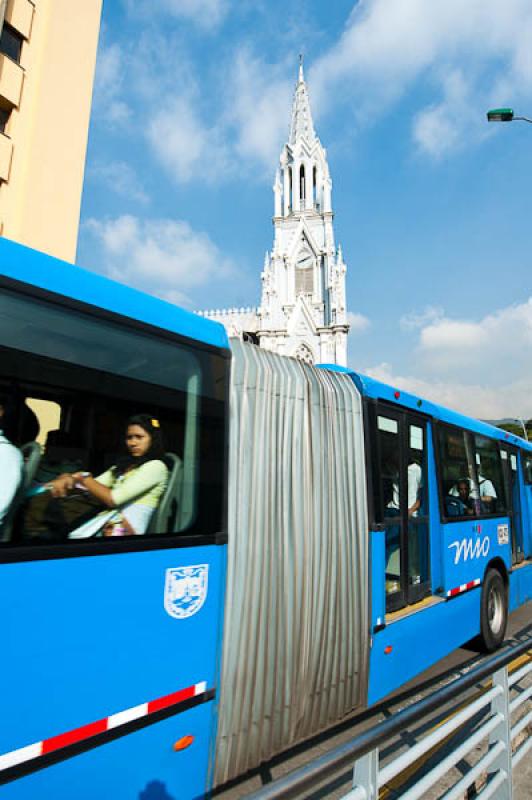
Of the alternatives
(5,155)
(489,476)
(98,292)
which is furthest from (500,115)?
(5,155)

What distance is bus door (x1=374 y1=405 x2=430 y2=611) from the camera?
167 inches

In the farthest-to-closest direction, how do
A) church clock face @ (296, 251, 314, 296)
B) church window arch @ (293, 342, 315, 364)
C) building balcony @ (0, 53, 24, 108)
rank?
1. church clock face @ (296, 251, 314, 296)
2. church window arch @ (293, 342, 315, 364)
3. building balcony @ (0, 53, 24, 108)

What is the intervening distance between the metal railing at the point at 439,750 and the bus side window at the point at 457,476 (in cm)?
187

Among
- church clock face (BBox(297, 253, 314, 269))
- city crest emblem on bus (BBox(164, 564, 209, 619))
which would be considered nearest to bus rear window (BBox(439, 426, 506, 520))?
city crest emblem on bus (BBox(164, 564, 209, 619))

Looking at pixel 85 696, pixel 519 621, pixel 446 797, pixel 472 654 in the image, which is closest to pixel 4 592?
pixel 85 696

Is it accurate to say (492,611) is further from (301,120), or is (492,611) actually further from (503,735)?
(301,120)

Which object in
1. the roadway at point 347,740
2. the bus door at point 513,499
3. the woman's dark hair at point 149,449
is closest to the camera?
the woman's dark hair at point 149,449

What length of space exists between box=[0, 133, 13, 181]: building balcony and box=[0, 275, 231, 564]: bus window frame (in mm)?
12607

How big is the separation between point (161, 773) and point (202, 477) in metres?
1.52

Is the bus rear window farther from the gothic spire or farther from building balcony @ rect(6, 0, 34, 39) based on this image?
the gothic spire

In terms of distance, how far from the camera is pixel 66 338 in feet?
7.44

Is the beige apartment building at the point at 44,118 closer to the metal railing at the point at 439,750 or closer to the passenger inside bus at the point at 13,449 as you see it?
the passenger inside bus at the point at 13,449

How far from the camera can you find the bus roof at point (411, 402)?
4164 millimetres

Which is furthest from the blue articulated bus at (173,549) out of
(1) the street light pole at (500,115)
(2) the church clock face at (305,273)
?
(2) the church clock face at (305,273)
